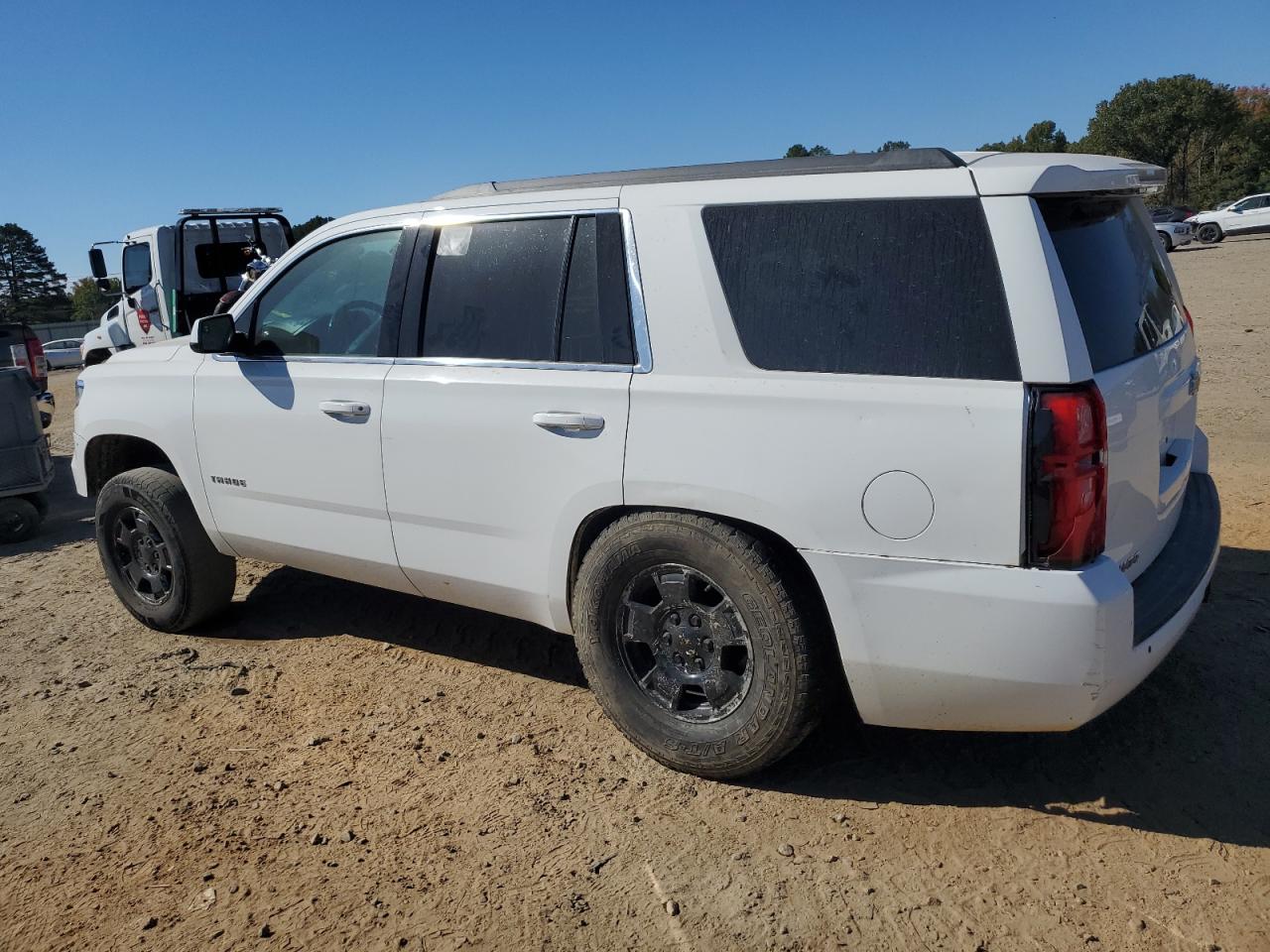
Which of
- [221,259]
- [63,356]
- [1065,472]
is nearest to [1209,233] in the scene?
[221,259]

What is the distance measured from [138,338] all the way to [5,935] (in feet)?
42.6

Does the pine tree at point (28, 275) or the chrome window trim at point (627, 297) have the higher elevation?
the pine tree at point (28, 275)

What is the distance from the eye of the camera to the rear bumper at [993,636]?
8.73ft

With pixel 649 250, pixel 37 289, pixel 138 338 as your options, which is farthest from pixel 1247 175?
pixel 37 289

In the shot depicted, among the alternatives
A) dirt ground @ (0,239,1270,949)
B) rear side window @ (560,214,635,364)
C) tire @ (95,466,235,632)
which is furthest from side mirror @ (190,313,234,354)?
rear side window @ (560,214,635,364)

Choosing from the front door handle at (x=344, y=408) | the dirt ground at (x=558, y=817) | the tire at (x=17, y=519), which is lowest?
the dirt ground at (x=558, y=817)

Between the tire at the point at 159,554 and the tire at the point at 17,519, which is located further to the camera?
the tire at the point at 17,519

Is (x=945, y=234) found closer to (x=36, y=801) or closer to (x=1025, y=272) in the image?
(x=1025, y=272)

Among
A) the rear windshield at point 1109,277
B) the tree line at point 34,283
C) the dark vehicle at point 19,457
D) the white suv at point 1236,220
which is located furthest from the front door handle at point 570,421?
the tree line at point 34,283

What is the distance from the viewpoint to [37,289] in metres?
83.4

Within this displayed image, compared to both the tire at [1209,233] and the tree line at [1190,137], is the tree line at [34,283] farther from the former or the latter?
the tire at [1209,233]

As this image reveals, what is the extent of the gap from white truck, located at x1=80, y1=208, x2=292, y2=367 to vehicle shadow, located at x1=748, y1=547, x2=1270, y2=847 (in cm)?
1028

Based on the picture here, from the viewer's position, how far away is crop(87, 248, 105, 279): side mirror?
1416cm

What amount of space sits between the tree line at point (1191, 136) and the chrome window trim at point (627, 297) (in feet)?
156
